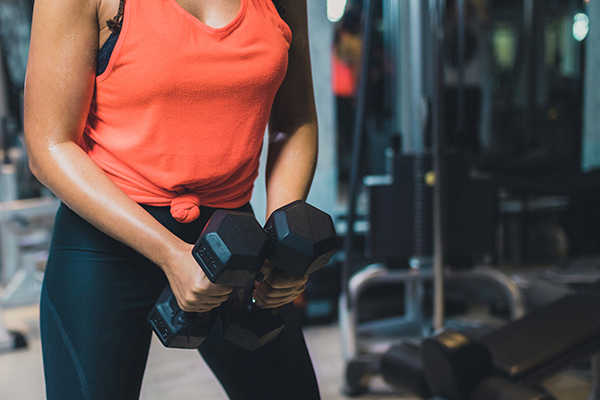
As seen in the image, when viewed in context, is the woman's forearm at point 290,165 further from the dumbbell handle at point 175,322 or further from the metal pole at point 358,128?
the metal pole at point 358,128

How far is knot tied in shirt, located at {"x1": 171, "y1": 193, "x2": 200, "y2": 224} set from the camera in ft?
2.30

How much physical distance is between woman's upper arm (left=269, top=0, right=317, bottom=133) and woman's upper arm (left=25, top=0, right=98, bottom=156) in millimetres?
303

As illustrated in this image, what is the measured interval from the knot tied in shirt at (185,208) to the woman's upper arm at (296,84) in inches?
8.6

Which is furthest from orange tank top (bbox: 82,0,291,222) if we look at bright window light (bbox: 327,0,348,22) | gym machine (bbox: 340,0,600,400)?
bright window light (bbox: 327,0,348,22)

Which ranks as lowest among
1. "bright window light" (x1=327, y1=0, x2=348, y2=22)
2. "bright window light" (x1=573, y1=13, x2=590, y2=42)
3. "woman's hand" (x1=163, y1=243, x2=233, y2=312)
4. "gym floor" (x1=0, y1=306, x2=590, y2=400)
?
"gym floor" (x1=0, y1=306, x2=590, y2=400)

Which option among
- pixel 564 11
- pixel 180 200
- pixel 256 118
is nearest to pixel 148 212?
pixel 180 200

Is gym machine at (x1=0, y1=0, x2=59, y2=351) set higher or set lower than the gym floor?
higher

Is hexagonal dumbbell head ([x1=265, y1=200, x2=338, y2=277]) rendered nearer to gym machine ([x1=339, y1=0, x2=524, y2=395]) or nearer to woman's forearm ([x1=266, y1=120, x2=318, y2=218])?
woman's forearm ([x1=266, y1=120, x2=318, y2=218])

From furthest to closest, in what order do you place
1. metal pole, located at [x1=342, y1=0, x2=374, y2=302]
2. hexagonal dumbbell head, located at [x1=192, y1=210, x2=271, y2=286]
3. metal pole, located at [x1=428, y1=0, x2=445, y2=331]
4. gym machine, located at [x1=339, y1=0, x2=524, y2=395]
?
gym machine, located at [x1=339, y1=0, x2=524, y2=395]
metal pole, located at [x1=342, y1=0, x2=374, y2=302]
metal pole, located at [x1=428, y1=0, x2=445, y2=331]
hexagonal dumbbell head, located at [x1=192, y1=210, x2=271, y2=286]

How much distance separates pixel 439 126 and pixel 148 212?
4.46 feet

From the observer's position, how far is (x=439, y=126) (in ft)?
5.99

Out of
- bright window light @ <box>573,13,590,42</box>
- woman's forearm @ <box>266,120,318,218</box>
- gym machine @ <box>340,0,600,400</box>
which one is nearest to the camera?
woman's forearm @ <box>266,120,318,218</box>

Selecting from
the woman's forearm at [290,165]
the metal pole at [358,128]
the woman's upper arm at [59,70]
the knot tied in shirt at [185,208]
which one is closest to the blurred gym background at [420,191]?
the metal pole at [358,128]

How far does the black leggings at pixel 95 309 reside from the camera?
26.6 inches
